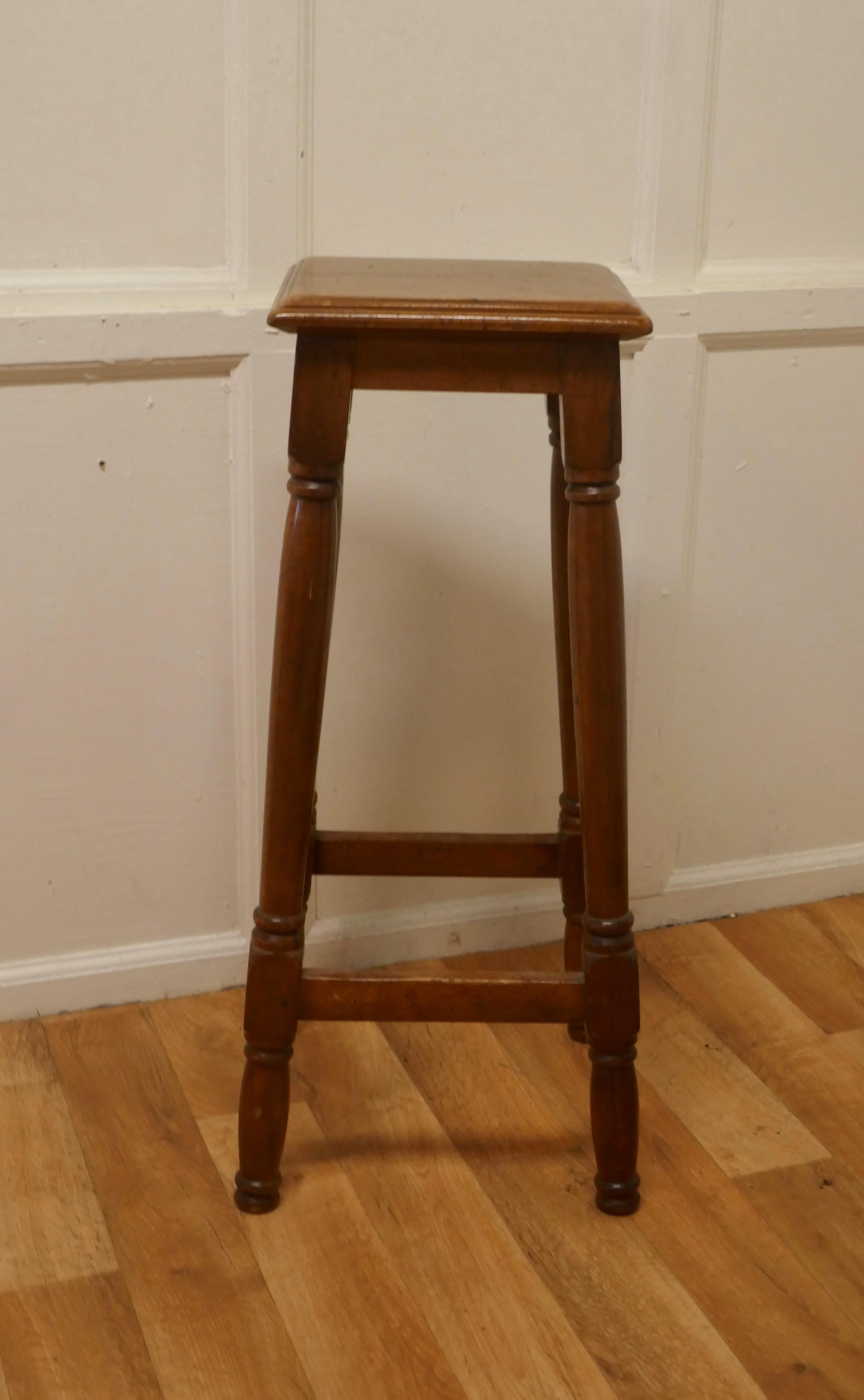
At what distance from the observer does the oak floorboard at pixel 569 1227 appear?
1.38m

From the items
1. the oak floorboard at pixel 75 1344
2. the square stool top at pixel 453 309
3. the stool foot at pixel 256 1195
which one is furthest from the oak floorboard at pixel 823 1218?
the square stool top at pixel 453 309

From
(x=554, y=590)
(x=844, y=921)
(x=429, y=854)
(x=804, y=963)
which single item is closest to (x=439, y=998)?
(x=429, y=854)

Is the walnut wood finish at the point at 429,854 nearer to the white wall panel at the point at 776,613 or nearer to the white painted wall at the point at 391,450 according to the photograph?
the white painted wall at the point at 391,450

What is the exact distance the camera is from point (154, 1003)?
194cm

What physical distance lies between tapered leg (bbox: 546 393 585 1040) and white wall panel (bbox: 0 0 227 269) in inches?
18.6

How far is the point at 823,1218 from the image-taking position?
5.18 ft

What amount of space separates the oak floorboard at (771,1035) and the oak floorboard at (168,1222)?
0.68 meters

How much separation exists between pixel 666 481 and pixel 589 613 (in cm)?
58

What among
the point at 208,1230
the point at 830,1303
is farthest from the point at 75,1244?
the point at 830,1303

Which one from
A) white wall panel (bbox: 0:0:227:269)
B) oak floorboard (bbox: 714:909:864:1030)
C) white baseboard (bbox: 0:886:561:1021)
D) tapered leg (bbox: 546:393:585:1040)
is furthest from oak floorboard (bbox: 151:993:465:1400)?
white wall panel (bbox: 0:0:227:269)

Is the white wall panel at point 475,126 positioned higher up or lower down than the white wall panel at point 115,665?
higher up

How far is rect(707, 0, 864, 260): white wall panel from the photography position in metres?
1.79

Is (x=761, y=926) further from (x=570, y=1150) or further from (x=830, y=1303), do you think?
(x=830, y=1303)

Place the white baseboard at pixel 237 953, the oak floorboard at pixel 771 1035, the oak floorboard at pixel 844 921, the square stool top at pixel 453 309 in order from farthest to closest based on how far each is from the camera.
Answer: the oak floorboard at pixel 844 921, the white baseboard at pixel 237 953, the oak floorboard at pixel 771 1035, the square stool top at pixel 453 309
